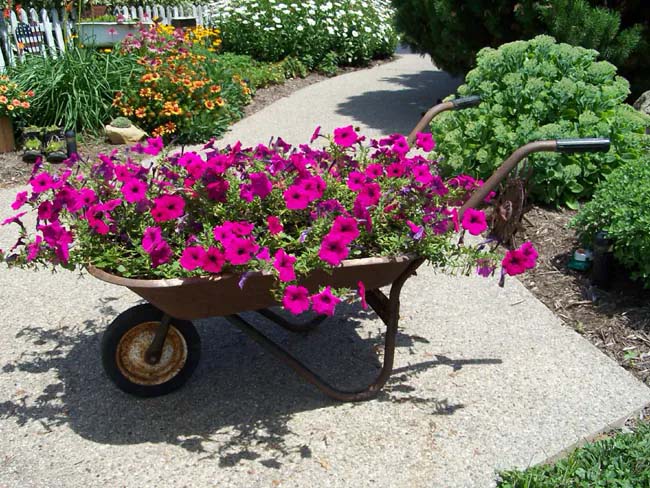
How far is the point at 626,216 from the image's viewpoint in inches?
129

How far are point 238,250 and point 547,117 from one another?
3095 millimetres

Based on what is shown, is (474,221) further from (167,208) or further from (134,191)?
(134,191)

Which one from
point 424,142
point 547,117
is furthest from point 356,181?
point 547,117

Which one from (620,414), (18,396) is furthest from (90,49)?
(620,414)

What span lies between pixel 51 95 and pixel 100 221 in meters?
4.45

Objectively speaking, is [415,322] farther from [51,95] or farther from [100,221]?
[51,95]

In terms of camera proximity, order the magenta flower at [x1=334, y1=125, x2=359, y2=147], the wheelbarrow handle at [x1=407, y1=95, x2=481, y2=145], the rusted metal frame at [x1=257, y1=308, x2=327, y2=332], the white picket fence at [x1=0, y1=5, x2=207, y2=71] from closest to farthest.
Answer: the magenta flower at [x1=334, y1=125, x2=359, y2=147] → the wheelbarrow handle at [x1=407, y1=95, x2=481, y2=145] → the rusted metal frame at [x1=257, y1=308, x2=327, y2=332] → the white picket fence at [x1=0, y1=5, x2=207, y2=71]

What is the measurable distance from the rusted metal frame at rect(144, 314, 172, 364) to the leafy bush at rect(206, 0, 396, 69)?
7.80m

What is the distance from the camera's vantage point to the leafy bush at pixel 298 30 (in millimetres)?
9734

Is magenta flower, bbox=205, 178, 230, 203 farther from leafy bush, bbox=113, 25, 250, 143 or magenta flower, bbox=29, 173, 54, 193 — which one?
leafy bush, bbox=113, 25, 250, 143

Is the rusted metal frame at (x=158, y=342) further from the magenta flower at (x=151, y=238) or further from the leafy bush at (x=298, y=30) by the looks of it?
the leafy bush at (x=298, y=30)

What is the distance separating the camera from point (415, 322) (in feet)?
11.0

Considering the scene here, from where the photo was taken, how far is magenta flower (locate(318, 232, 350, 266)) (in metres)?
2.10

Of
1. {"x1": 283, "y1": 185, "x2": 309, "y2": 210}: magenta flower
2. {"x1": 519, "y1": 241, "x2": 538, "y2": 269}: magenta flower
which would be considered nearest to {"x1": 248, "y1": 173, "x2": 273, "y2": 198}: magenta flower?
{"x1": 283, "y1": 185, "x2": 309, "y2": 210}: magenta flower
